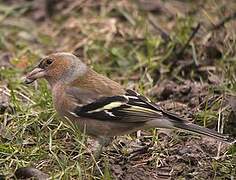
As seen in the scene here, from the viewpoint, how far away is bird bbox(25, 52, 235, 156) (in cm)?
492

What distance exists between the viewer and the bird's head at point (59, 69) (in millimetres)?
5379

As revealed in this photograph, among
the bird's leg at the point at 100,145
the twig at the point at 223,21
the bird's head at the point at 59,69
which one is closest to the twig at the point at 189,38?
the twig at the point at 223,21

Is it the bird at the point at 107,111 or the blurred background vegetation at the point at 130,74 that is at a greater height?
the bird at the point at 107,111

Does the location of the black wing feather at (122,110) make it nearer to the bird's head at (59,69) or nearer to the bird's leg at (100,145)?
the bird's leg at (100,145)

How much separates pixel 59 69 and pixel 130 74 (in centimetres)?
187

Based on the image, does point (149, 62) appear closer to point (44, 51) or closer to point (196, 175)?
point (44, 51)

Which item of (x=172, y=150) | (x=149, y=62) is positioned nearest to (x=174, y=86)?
(x=149, y=62)

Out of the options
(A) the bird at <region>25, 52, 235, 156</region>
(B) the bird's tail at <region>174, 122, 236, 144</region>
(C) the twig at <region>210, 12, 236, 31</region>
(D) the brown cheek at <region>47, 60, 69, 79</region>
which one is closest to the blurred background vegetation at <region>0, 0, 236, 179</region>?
(C) the twig at <region>210, 12, 236, 31</region>

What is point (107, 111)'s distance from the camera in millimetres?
4977

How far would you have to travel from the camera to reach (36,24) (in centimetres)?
859

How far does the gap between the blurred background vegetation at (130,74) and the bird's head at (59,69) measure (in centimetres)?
40

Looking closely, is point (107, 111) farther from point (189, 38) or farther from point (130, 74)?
point (189, 38)

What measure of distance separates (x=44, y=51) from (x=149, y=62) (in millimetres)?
1380

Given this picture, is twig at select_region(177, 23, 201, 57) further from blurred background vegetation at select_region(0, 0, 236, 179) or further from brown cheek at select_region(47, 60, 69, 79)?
brown cheek at select_region(47, 60, 69, 79)
